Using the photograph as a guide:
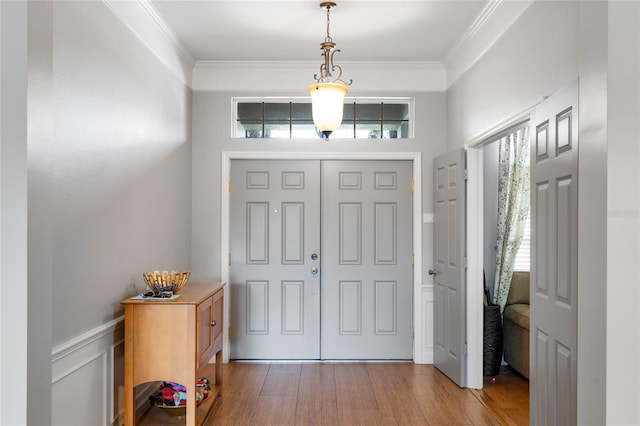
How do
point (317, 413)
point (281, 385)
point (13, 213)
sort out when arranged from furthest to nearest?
point (281, 385)
point (317, 413)
point (13, 213)

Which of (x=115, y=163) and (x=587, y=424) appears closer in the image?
(x=587, y=424)

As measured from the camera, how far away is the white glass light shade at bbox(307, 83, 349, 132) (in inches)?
129

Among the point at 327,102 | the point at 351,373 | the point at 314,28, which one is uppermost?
the point at 314,28

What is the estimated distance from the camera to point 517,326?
4195 mm

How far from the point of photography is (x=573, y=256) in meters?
2.08

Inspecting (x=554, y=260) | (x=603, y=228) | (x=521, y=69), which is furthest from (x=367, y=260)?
(x=603, y=228)

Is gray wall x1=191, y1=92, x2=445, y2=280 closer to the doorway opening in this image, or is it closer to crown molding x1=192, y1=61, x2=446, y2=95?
crown molding x1=192, y1=61, x2=446, y2=95

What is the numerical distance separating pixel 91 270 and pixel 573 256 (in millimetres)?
2427

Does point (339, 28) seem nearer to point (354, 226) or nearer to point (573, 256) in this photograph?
point (354, 226)

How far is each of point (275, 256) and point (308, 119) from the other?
141 cm

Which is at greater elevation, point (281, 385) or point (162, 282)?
point (162, 282)

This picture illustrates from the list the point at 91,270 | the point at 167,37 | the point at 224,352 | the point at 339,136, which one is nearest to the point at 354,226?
the point at 339,136

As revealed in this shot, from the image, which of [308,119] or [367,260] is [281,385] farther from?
[308,119]

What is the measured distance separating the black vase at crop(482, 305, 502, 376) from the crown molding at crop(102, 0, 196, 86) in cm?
347
